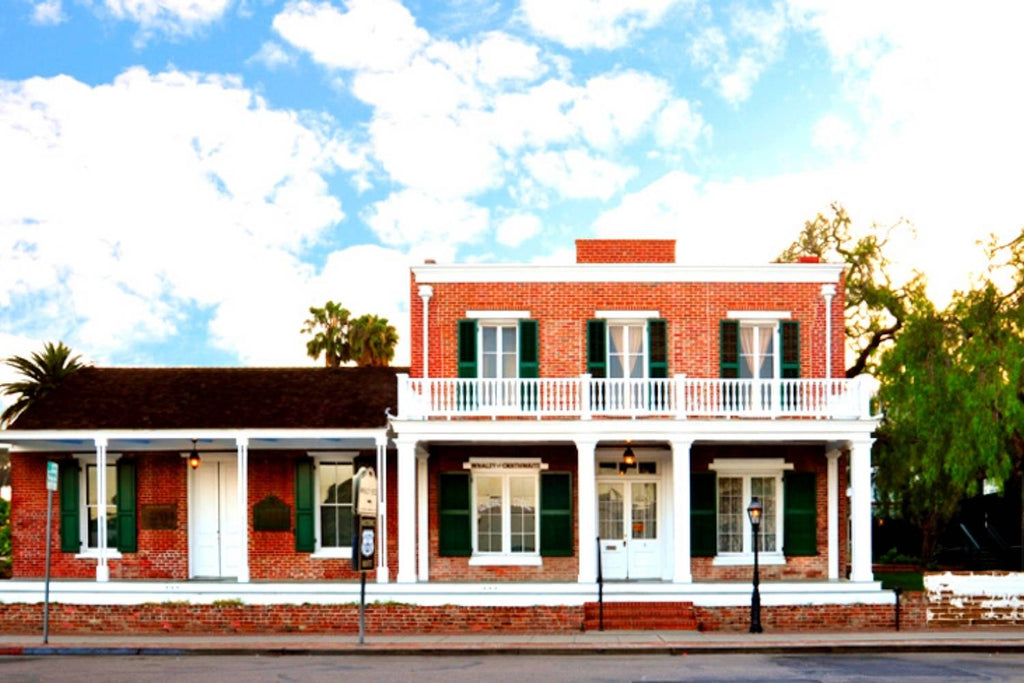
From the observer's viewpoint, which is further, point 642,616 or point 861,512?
point 861,512

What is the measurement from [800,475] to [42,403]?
15750 mm

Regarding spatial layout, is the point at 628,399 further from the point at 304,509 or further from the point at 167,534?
the point at 167,534

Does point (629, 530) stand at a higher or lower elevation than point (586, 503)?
lower

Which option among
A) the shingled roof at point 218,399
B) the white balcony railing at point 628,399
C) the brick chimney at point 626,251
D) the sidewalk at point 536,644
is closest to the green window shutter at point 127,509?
the shingled roof at point 218,399

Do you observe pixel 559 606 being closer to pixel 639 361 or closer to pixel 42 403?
pixel 639 361

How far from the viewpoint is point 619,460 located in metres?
25.9

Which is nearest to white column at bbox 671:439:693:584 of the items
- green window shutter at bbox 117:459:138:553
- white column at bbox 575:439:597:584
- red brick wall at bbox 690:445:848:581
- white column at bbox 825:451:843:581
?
white column at bbox 575:439:597:584

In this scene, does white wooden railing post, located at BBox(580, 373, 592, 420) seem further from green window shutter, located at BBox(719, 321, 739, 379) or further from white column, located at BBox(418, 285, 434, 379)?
white column, located at BBox(418, 285, 434, 379)

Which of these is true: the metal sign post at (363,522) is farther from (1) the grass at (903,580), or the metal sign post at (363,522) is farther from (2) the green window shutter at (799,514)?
(1) the grass at (903,580)

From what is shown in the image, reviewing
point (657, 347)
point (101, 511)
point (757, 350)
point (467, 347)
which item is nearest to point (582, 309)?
point (657, 347)

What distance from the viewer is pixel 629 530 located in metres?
26.0

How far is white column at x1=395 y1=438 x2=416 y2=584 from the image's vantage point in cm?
2347

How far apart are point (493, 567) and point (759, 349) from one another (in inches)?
278

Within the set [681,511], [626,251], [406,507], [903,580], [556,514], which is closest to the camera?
[406,507]
